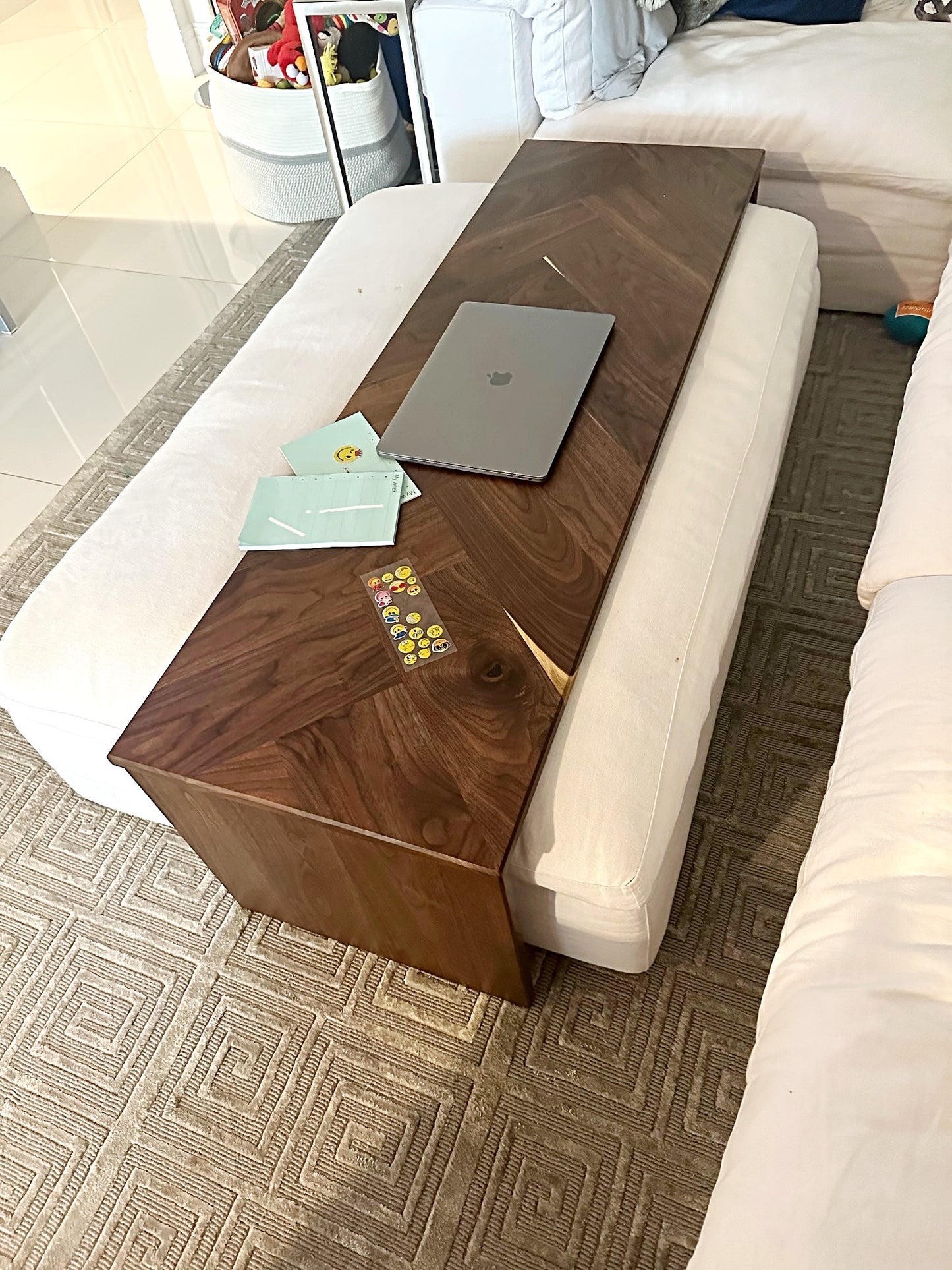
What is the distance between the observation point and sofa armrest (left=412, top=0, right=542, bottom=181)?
1.87m

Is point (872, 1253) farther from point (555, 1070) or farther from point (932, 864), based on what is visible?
point (555, 1070)

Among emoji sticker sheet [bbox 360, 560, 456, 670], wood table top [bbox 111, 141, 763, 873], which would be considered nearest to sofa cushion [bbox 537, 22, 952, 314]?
wood table top [bbox 111, 141, 763, 873]

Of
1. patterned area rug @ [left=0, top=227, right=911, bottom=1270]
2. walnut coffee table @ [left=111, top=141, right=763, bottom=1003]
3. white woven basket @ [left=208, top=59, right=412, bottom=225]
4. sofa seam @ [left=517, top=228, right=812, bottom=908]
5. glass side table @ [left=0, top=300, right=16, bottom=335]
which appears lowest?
patterned area rug @ [left=0, top=227, right=911, bottom=1270]

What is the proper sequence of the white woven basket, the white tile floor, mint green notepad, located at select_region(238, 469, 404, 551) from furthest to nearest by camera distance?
the white woven basket, the white tile floor, mint green notepad, located at select_region(238, 469, 404, 551)

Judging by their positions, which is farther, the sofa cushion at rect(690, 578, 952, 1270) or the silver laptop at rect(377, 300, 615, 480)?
the silver laptop at rect(377, 300, 615, 480)

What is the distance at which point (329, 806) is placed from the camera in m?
0.96

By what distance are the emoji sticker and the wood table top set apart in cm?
7

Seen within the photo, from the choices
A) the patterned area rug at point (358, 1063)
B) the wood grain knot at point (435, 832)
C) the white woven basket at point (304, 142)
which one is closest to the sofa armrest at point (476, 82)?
the white woven basket at point (304, 142)

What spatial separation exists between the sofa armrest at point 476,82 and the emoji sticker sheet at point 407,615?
1.31m

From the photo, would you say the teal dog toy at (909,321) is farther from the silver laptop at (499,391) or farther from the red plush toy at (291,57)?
the red plush toy at (291,57)

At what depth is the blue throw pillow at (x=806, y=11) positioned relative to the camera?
2033mm

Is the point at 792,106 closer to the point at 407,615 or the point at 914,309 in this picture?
the point at 914,309

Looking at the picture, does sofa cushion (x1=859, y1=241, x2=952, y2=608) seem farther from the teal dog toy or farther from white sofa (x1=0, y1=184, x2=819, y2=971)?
the teal dog toy

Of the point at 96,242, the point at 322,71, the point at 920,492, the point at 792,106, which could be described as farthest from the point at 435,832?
the point at 96,242
